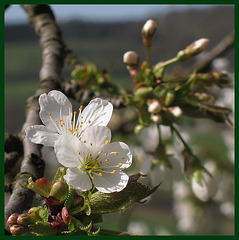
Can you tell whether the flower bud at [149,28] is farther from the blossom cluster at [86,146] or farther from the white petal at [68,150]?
the white petal at [68,150]

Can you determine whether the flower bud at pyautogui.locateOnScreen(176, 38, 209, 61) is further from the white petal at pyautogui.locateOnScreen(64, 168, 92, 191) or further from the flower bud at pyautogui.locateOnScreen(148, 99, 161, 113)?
the white petal at pyautogui.locateOnScreen(64, 168, 92, 191)

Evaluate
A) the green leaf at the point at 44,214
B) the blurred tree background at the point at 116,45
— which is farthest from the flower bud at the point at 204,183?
the blurred tree background at the point at 116,45

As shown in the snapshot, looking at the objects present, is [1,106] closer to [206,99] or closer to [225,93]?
[206,99]

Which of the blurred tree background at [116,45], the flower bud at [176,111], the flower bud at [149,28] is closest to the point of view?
the flower bud at [176,111]

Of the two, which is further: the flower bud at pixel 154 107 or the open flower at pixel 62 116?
the flower bud at pixel 154 107

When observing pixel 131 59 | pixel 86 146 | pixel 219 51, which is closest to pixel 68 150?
pixel 86 146

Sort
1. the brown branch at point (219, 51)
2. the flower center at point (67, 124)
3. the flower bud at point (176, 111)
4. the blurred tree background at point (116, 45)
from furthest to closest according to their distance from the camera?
the blurred tree background at point (116, 45), the brown branch at point (219, 51), the flower bud at point (176, 111), the flower center at point (67, 124)

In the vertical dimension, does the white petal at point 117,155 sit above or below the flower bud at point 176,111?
below

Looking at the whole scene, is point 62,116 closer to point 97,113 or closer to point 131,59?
point 97,113

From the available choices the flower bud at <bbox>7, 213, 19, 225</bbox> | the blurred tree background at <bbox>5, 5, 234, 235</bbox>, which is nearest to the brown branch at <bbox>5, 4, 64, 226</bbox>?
the flower bud at <bbox>7, 213, 19, 225</bbox>
